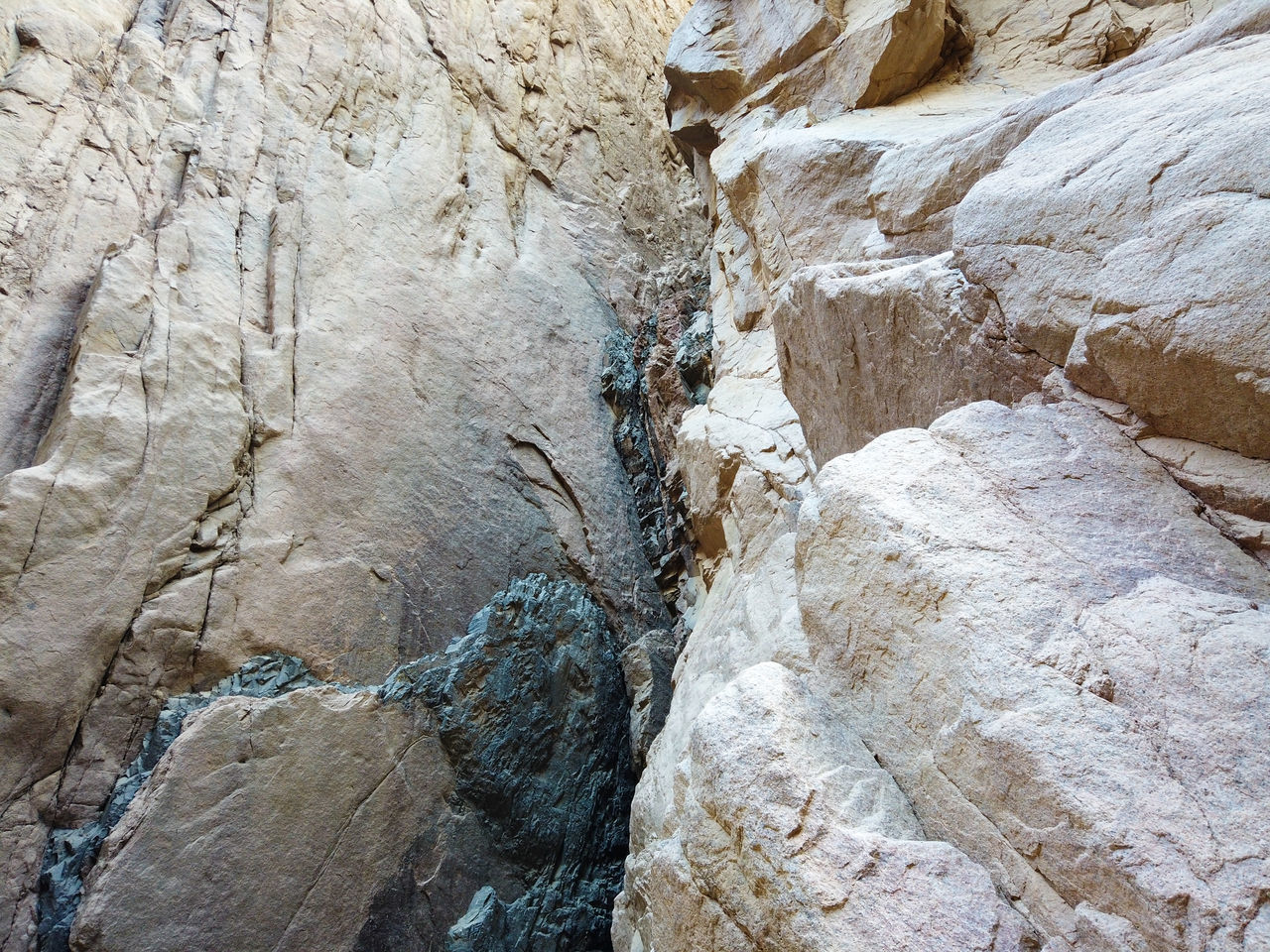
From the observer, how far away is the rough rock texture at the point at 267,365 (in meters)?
5.00

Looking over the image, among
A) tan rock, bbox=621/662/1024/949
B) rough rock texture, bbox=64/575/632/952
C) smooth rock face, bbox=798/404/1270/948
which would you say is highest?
smooth rock face, bbox=798/404/1270/948

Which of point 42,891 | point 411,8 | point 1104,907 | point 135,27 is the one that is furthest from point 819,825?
point 411,8

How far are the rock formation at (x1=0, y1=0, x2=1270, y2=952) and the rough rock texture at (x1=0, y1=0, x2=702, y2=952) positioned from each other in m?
→ 0.04

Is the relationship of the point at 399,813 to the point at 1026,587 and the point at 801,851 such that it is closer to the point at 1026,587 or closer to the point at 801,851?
the point at 801,851

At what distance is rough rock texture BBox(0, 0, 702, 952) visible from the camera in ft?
16.4

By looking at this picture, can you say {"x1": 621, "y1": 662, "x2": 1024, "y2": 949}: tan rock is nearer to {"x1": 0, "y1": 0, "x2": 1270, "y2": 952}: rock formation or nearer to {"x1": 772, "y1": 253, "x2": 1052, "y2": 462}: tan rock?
{"x1": 0, "y1": 0, "x2": 1270, "y2": 952}: rock formation

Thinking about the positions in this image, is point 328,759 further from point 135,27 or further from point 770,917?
point 135,27

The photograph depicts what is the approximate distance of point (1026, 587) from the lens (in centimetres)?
273

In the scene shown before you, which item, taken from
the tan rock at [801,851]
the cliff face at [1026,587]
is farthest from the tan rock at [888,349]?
the tan rock at [801,851]

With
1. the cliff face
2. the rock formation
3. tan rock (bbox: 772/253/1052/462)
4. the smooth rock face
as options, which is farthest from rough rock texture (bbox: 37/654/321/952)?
tan rock (bbox: 772/253/1052/462)

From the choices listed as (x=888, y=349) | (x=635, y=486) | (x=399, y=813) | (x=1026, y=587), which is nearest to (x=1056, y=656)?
(x=1026, y=587)

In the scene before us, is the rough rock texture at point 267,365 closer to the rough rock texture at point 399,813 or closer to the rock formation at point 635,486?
the rock formation at point 635,486

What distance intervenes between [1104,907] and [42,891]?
222 inches

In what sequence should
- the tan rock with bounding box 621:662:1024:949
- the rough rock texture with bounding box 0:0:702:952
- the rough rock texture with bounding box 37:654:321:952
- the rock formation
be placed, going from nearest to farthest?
the tan rock with bounding box 621:662:1024:949 < the rock formation < the rough rock texture with bounding box 37:654:321:952 < the rough rock texture with bounding box 0:0:702:952
